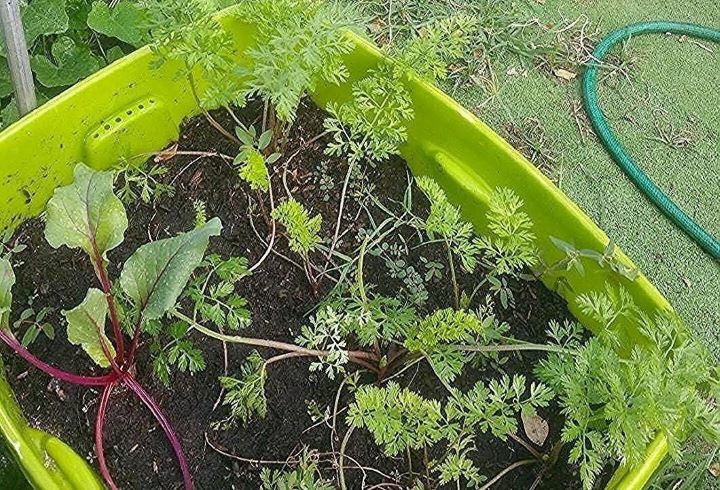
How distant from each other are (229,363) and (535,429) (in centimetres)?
40

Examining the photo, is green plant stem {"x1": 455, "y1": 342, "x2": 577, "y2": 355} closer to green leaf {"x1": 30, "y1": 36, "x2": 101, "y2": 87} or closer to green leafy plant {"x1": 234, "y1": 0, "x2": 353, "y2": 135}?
green leafy plant {"x1": 234, "y1": 0, "x2": 353, "y2": 135}

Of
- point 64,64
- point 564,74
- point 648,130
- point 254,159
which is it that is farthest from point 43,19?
point 648,130

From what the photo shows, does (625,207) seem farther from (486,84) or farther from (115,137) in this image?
(115,137)

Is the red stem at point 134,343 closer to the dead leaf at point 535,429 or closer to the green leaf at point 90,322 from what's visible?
the green leaf at point 90,322

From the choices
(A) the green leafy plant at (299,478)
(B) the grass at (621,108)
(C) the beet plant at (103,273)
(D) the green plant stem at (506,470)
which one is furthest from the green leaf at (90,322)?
(B) the grass at (621,108)

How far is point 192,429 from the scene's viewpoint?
1.03m

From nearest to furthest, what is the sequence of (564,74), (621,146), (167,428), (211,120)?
1. (167,428)
2. (211,120)
3. (621,146)
4. (564,74)

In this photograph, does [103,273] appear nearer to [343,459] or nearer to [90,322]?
[90,322]

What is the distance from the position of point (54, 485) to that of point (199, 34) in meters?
0.55

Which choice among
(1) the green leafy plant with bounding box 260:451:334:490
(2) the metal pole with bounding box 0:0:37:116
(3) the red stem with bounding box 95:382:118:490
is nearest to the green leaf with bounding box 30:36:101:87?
(2) the metal pole with bounding box 0:0:37:116

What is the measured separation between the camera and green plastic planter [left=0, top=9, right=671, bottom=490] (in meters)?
1.05

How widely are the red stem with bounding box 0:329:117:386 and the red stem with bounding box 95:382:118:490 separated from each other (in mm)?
12

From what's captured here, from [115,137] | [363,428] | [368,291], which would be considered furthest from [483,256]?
[115,137]

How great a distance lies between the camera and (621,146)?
1585 millimetres
